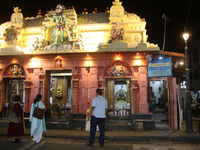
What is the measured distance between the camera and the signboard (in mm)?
9117

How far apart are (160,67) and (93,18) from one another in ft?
18.4

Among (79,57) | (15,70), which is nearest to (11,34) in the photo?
(15,70)

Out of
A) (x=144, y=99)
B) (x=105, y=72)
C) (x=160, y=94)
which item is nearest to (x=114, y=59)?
(x=105, y=72)

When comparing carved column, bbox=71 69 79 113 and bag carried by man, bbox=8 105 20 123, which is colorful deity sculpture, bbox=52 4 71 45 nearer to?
carved column, bbox=71 69 79 113

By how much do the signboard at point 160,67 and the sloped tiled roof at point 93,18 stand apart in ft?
13.8

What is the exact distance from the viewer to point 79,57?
10.3 meters

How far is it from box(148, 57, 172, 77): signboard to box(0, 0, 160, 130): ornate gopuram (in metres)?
0.39

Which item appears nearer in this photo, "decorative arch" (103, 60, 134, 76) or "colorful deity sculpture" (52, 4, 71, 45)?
"decorative arch" (103, 60, 134, 76)

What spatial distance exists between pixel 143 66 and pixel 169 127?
3546mm

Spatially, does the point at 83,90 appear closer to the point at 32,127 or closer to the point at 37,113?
the point at 37,113

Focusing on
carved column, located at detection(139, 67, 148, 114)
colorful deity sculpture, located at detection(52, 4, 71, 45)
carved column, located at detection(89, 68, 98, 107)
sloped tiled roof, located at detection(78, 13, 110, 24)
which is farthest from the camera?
sloped tiled roof, located at detection(78, 13, 110, 24)

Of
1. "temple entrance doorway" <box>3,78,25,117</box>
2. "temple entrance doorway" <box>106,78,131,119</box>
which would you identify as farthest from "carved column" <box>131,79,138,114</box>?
"temple entrance doorway" <box>3,78,25,117</box>

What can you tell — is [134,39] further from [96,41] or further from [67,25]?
[67,25]

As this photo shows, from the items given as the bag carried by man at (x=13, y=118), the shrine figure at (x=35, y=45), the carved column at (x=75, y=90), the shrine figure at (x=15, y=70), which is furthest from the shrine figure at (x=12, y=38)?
the bag carried by man at (x=13, y=118)
